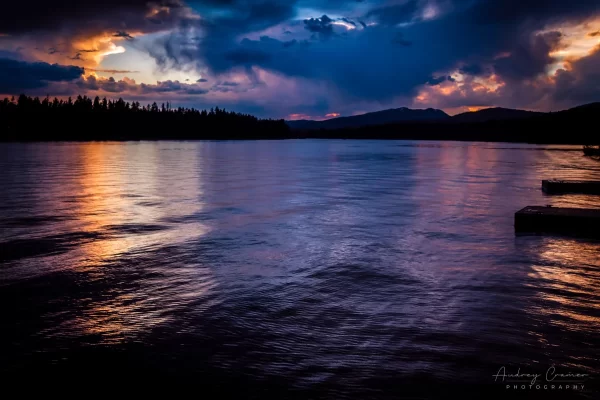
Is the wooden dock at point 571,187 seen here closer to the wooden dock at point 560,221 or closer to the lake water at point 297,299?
the lake water at point 297,299

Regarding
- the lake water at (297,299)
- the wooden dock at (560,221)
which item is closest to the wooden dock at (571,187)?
the lake water at (297,299)

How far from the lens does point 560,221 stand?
1714 cm

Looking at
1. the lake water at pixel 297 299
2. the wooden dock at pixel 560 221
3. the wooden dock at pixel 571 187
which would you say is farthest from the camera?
the wooden dock at pixel 571 187

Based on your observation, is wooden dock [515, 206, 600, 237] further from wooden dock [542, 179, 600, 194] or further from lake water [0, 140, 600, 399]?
wooden dock [542, 179, 600, 194]

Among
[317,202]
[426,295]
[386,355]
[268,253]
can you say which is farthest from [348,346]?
[317,202]

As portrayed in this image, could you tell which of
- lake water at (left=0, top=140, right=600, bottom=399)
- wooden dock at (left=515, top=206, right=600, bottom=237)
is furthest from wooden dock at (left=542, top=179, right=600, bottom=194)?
wooden dock at (left=515, top=206, right=600, bottom=237)

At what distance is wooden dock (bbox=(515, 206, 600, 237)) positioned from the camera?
1647 cm

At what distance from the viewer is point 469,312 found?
8992mm

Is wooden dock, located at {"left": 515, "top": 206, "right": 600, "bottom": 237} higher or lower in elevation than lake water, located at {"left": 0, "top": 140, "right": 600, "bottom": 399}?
higher

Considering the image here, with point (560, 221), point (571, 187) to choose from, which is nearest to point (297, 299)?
point (560, 221)

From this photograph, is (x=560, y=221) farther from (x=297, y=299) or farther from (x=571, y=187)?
(x=571, y=187)

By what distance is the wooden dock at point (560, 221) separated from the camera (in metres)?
16.5

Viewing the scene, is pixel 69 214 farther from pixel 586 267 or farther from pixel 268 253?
pixel 586 267

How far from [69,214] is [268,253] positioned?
37.2 ft
